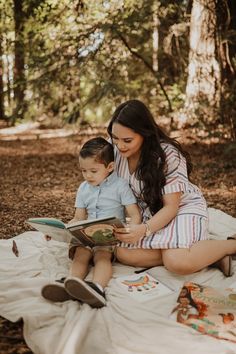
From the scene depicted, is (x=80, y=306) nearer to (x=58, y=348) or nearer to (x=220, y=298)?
(x=58, y=348)

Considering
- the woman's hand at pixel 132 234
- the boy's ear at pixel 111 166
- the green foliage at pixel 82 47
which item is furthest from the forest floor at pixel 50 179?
the boy's ear at pixel 111 166

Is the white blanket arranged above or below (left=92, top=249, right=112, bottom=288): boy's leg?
below

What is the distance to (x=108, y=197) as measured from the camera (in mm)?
2920

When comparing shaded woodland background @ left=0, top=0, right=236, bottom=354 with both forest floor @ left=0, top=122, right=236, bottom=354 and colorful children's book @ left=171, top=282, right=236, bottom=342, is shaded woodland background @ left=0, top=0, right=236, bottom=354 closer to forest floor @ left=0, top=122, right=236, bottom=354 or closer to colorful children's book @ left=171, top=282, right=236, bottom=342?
forest floor @ left=0, top=122, right=236, bottom=354

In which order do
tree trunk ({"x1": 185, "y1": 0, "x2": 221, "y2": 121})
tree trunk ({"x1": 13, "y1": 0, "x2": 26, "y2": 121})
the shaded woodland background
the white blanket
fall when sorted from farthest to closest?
tree trunk ({"x1": 185, "y1": 0, "x2": 221, "y2": 121})
tree trunk ({"x1": 13, "y1": 0, "x2": 26, "y2": 121})
the shaded woodland background
the white blanket

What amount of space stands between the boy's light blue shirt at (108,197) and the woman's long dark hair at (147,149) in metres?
0.11

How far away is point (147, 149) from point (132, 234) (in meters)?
0.58

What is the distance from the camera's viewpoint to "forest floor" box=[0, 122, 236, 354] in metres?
4.13

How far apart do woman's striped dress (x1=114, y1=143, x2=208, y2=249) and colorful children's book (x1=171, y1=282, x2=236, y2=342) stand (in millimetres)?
311

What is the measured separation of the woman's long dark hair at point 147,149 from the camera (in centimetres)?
274

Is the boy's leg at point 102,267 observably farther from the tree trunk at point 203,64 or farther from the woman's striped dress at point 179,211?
the tree trunk at point 203,64

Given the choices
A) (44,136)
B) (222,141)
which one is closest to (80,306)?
(222,141)

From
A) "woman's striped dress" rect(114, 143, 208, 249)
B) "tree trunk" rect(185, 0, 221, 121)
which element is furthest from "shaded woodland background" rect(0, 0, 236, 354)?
"woman's striped dress" rect(114, 143, 208, 249)

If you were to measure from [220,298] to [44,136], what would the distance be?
8.04 metres
